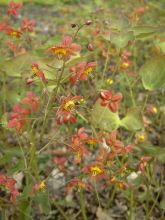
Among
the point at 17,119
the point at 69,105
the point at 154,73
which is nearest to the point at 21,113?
the point at 17,119

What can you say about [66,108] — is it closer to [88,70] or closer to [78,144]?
[88,70]

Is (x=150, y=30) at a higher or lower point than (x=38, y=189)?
higher

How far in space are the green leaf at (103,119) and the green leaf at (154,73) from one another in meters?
0.21

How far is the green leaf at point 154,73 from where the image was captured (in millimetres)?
1186

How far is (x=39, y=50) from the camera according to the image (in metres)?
1.59

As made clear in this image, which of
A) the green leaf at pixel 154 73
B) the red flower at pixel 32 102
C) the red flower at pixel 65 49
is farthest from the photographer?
the red flower at pixel 32 102

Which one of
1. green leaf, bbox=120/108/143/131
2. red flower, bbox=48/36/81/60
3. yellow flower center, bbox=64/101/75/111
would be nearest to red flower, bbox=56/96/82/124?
yellow flower center, bbox=64/101/75/111

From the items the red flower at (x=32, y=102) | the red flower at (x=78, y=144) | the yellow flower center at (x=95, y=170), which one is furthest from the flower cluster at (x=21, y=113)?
the yellow flower center at (x=95, y=170)

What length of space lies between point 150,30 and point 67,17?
2.85m

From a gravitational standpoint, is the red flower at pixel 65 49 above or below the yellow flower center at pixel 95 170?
above

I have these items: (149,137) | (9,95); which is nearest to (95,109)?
(9,95)

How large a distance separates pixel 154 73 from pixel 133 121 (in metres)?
0.23

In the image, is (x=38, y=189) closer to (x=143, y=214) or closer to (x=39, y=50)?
(x=39, y=50)

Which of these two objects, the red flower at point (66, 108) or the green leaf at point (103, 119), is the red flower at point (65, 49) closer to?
the red flower at point (66, 108)
